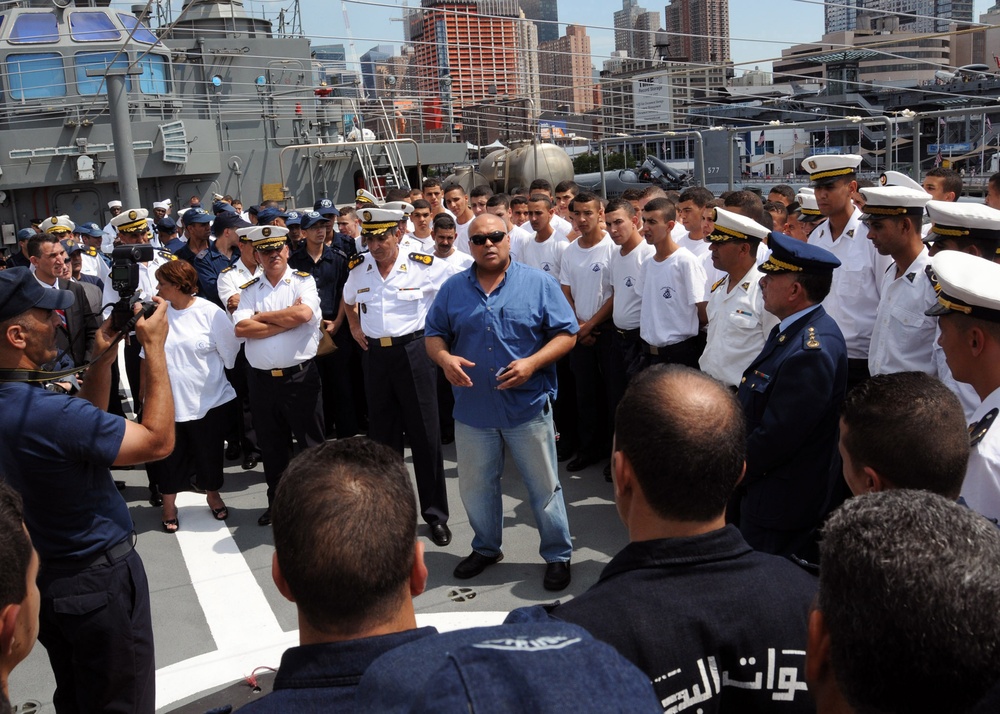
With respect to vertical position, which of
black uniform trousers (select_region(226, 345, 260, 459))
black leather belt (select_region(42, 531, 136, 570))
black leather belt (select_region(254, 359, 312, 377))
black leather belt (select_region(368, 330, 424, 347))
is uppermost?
black leather belt (select_region(368, 330, 424, 347))

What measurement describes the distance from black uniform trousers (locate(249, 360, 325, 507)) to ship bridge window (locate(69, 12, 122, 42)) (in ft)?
46.1

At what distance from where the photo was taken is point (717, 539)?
193 cm

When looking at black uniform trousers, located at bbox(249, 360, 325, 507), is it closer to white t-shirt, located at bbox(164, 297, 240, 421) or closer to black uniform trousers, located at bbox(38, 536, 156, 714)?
white t-shirt, located at bbox(164, 297, 240, 421)

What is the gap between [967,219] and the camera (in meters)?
4.05

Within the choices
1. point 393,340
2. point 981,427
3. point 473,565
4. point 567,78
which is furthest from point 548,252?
point 567,78

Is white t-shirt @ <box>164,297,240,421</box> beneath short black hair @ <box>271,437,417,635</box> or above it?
beneath

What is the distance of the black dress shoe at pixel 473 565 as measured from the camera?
500 cm

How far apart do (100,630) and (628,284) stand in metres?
4.35

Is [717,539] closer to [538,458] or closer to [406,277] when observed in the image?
[538,458]

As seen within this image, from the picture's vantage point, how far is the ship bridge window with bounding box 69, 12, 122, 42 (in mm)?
17078

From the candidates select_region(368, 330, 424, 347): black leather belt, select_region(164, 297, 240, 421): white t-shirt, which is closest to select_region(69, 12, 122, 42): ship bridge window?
select_region(164, 297, 240, 421): white t-shirt

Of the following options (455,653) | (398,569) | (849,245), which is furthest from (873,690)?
(849,245)

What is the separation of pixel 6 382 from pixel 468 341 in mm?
2458

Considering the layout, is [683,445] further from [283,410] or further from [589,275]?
[589,275]
